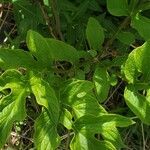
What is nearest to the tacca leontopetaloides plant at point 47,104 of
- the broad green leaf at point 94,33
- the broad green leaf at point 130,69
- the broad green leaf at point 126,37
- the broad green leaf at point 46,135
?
the broad green leaf at point 46,135

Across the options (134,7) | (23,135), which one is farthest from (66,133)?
(134,7)

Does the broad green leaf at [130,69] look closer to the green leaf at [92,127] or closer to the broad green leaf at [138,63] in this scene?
the broad green leaf at [138,63]

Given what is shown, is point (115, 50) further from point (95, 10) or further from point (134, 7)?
point (134, 7)

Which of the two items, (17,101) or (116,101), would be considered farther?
(116,101)

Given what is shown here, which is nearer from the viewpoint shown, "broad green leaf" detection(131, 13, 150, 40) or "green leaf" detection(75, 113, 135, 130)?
"green leaf" detection(75, 113, 135, 130)

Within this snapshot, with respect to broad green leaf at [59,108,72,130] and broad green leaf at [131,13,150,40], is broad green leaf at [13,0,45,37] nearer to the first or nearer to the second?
broad green leaf at [131,13,150,40]

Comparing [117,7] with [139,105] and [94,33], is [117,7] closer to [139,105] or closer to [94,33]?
[94,33]

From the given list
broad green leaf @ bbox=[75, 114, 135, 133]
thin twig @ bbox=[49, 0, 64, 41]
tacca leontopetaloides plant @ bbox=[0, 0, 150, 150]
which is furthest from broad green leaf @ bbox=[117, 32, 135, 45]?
broad green leaf @ bbox=[75, 114, 135, 133]
